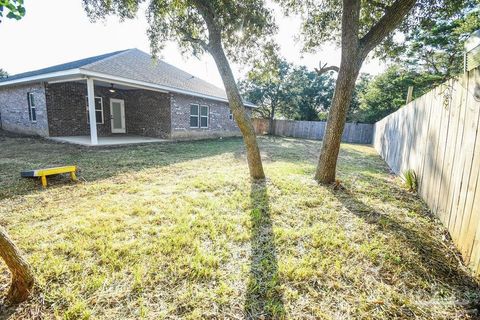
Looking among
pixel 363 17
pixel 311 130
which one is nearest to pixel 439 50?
pixel 311 130

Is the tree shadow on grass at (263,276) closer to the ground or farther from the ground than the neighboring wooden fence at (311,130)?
closer to the ground

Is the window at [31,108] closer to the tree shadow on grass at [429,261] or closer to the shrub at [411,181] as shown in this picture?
the tree shadow on grass at [429,261]

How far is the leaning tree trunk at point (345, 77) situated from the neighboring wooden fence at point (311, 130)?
13.9 m

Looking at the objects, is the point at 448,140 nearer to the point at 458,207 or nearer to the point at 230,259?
the point at 458,207

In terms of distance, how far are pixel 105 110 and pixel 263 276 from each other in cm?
1285

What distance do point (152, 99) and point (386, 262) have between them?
40.3 feet

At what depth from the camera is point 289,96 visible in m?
22.6

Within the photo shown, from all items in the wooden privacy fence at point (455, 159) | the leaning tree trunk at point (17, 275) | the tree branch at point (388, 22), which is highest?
the tree branch at point (388, 22)

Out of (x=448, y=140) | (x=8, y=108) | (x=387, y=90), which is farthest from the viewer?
(x=387, y=90)

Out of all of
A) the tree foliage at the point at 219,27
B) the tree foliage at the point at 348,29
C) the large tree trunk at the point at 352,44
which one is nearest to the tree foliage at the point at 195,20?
the tree foliage at the point at 219,27

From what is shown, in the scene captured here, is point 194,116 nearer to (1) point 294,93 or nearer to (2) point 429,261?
(2) point 429,261

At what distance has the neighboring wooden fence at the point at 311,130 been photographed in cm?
1806

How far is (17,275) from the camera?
1.60 metres

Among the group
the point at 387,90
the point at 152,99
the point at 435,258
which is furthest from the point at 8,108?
the point at 387,90
